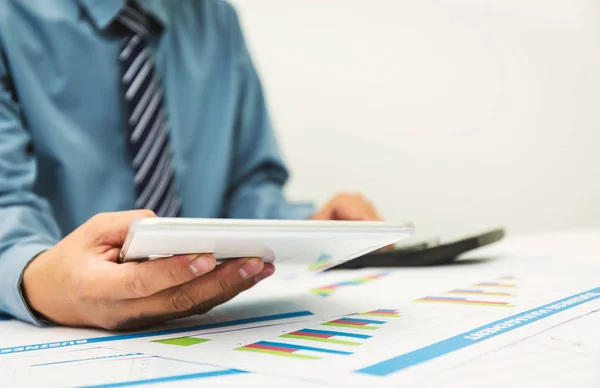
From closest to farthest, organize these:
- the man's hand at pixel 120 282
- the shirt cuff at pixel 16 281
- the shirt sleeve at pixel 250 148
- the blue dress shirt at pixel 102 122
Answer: the man's hand at pixel 120 282, the shirt cuff at pixel 16 281, the blue dress shirt at pixel 102 122, the shirt sleeve at pixel 250 148

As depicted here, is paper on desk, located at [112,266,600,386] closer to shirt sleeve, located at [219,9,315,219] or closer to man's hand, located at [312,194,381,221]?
man's hand, located at [312,194,381,221]

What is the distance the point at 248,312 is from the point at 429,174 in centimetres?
92

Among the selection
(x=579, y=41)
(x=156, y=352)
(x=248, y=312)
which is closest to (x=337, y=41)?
(x=579, y=41)

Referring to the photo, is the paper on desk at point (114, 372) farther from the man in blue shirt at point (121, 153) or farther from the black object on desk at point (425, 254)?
the black object on desk at point (425, 254)

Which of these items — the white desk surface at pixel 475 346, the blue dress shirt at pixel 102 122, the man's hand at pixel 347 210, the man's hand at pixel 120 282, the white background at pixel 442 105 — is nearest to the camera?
the white desk surface at pixel 475 346

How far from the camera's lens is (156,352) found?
0.35 meters

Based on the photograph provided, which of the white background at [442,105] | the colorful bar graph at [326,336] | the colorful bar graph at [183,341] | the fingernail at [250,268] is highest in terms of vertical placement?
the white background at [442,105]

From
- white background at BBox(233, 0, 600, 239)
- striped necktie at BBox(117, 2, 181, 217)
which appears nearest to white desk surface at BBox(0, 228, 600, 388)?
striped necktie at BBox(117, 2, 181, 217)

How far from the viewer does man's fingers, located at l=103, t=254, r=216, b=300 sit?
0.36m

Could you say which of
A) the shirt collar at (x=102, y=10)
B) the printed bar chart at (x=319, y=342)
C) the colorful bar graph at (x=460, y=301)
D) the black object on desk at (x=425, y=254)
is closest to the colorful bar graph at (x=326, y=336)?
the printed bar chart at (x=319, y=342)

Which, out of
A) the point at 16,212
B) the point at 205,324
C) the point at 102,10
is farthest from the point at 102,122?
the point at 205,324

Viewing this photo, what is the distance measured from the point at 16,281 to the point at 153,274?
0.62 feet

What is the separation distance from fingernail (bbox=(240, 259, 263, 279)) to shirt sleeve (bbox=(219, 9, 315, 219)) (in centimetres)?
67

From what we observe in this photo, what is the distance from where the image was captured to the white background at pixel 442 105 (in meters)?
1.30
